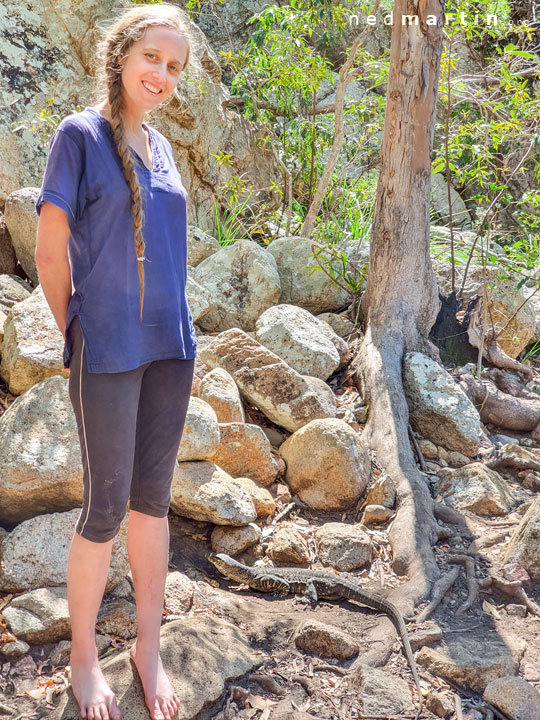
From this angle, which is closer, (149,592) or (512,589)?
(149,592)

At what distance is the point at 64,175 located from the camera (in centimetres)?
183

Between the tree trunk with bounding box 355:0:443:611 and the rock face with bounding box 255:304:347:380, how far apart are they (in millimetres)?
334

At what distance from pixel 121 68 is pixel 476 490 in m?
3.31

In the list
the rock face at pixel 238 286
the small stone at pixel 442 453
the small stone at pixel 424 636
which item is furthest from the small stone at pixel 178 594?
the rock face at pixel 238 286

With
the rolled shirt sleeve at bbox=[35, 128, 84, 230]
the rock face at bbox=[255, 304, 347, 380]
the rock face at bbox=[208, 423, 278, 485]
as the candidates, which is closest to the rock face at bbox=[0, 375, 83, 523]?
the rock face at bbox=[208, 423, 278, 485]

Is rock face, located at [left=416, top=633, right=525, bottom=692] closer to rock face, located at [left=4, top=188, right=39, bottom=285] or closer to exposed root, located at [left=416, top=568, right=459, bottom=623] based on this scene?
exposed root, located at [left=416, top=568, right=459, bottom=623]

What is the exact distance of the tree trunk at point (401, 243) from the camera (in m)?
4.67

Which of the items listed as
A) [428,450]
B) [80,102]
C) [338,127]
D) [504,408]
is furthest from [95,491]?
[80,102]

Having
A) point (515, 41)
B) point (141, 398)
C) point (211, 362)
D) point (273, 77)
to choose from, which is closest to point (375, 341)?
point (211, 362)

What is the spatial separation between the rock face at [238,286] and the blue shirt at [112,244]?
133 inches

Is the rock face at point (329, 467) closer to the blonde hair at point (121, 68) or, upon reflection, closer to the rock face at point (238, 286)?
the rock face at point (238, 286)

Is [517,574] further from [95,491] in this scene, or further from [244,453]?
[95,491]

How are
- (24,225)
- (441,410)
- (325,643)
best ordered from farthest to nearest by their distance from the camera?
(441,410)
(24,225)
(325,643)

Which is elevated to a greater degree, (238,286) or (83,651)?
(238,286)
